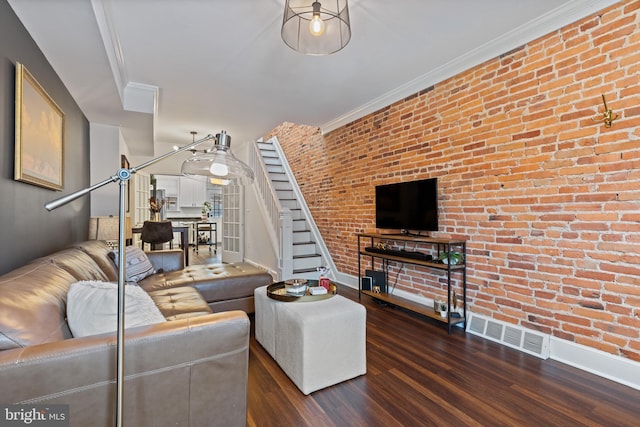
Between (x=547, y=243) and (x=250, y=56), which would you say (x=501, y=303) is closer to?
(x=547, y=243)

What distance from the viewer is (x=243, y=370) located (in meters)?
1.31

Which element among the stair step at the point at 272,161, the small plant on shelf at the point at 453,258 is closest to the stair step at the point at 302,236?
the stair step at the point at 272,161

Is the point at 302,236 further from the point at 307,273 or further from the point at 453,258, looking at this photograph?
the point at 453,258

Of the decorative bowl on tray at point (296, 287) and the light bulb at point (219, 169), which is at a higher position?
the light bulb at point (219, 169)

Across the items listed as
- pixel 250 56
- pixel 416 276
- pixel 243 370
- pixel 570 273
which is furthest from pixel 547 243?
pixel 250 56

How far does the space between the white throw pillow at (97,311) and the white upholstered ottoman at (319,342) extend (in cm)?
85

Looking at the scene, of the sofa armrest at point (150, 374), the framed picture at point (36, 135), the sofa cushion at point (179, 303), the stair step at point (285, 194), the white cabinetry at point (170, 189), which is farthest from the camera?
the white cabinetry at point (170, 189)

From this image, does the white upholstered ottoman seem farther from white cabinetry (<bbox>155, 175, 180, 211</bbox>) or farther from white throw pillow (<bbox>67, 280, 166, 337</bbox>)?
white cabinetry (<bbox>155, 175, 180, 211</bbox>)

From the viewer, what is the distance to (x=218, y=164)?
1.77 m

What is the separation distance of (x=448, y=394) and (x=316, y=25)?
2.52 metres

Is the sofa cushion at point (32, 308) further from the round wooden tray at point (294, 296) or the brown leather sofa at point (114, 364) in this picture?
the round wooden tray at point (294, 296)

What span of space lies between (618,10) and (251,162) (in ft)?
16.7

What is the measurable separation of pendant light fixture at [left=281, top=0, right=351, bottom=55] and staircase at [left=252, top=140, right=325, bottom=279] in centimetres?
269

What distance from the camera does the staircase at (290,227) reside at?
4.52 meters
